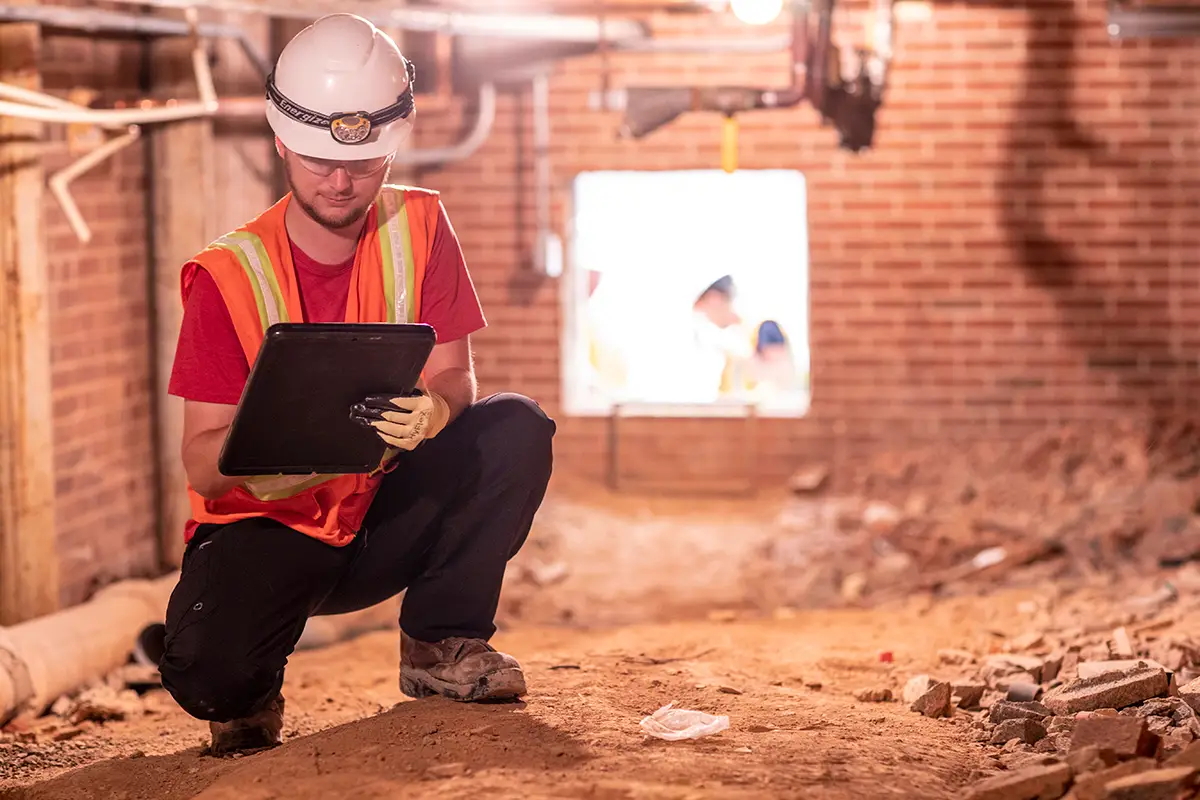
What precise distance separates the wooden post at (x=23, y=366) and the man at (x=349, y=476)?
5.48ft

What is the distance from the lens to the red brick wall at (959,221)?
8.00 meters

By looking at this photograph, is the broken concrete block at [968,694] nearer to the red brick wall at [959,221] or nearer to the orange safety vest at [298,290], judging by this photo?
the orange safety vest at [298,290]

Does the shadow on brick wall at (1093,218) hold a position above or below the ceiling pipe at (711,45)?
below

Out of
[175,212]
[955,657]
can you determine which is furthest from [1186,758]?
[175,212]

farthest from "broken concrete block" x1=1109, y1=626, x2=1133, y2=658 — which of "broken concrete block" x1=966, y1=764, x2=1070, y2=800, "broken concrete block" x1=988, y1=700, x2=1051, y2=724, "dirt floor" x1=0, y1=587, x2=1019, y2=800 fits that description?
"broken concrete block" x1=966, y1=764, x2=1070, y2=800

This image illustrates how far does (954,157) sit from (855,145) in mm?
1597

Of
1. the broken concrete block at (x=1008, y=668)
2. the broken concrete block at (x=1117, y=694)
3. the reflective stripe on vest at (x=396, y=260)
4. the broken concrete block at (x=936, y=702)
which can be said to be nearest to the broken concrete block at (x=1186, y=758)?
the broken concrete block at (x=1117, y=694)

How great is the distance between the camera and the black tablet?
9.97 feet

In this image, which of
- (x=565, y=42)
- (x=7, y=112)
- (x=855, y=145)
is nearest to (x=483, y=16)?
(x=565, y=42)

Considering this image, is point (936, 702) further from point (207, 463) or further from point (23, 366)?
point (23, 366)

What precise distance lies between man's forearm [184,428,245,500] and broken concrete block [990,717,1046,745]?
5.91 feet

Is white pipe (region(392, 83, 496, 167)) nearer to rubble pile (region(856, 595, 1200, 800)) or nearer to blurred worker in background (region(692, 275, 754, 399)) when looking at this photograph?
blurred worker in background (region(692, 275, 754, 399))

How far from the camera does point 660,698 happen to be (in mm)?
3668

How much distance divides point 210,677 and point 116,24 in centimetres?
284
